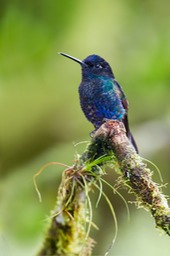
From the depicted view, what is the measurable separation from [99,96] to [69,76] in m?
4.31

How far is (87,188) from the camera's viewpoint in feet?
9.07

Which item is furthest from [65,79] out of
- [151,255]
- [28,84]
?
[151,255]

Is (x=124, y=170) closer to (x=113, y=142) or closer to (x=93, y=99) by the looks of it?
(x=113, y=142)

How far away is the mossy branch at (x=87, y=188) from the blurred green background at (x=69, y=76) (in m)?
3.39

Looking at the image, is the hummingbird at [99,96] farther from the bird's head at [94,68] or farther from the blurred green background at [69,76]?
the blurred green background at [69,76]

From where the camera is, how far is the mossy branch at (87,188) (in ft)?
8.89

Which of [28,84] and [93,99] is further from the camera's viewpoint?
[28,84]

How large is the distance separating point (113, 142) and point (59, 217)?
1.39 feet

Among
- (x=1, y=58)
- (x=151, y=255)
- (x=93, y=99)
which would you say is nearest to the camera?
(x=93, y=99)

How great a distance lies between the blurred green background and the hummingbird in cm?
194

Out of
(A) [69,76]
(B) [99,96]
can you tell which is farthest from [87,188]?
(A) [69,76]

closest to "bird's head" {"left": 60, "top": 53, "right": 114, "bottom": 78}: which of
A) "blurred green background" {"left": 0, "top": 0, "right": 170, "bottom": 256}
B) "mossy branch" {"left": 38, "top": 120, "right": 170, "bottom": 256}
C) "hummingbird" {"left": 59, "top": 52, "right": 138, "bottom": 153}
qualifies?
"hummingbird" {"left": 59, "top": 52, "right": 138, "bottom": 153}

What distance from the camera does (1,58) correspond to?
8453mm

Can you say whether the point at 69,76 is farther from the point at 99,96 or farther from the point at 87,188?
the point at 87,188
